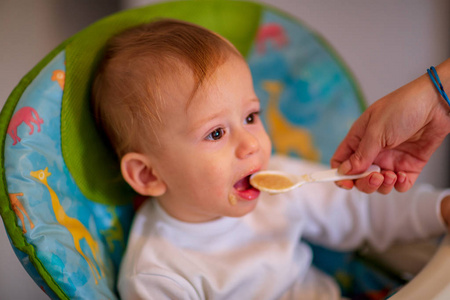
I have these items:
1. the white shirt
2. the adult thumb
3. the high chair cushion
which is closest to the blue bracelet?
the adult thumb

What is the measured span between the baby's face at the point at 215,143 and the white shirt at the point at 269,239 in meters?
0.11

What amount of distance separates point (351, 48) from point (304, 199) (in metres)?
1.01

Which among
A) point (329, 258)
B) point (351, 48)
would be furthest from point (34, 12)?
Answer: point (351, 48)

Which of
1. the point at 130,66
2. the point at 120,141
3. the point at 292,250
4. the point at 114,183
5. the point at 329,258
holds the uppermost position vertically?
the point at 130,66

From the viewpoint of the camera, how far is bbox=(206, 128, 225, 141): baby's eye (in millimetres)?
689

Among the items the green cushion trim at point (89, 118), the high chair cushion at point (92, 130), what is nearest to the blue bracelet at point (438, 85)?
the high chair cushion at point (92, 130)

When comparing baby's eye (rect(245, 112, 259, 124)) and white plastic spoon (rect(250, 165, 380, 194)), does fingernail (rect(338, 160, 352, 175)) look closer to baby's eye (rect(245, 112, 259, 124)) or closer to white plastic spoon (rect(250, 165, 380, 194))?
white plastic spoon (rect(250, 165, 380, 194))

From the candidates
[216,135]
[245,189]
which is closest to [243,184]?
[245,189]

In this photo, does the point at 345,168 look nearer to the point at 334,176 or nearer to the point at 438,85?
the point at 334,176

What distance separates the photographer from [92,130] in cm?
79

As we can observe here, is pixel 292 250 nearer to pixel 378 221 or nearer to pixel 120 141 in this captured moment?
pixel 378 221

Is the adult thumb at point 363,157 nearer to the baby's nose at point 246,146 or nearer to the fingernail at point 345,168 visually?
the fingernail at point 345,168

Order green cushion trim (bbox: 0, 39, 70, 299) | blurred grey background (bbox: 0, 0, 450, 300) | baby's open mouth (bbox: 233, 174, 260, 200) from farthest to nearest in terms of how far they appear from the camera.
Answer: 1. blurred grey background (bbox: 0, 0, 450, 300)
2. baby's open mouth (bbox: 233, 174, 260, 200)
3. green cushion trim (bbox: 0, 39, 70, 299)

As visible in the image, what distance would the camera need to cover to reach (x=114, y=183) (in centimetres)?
83
